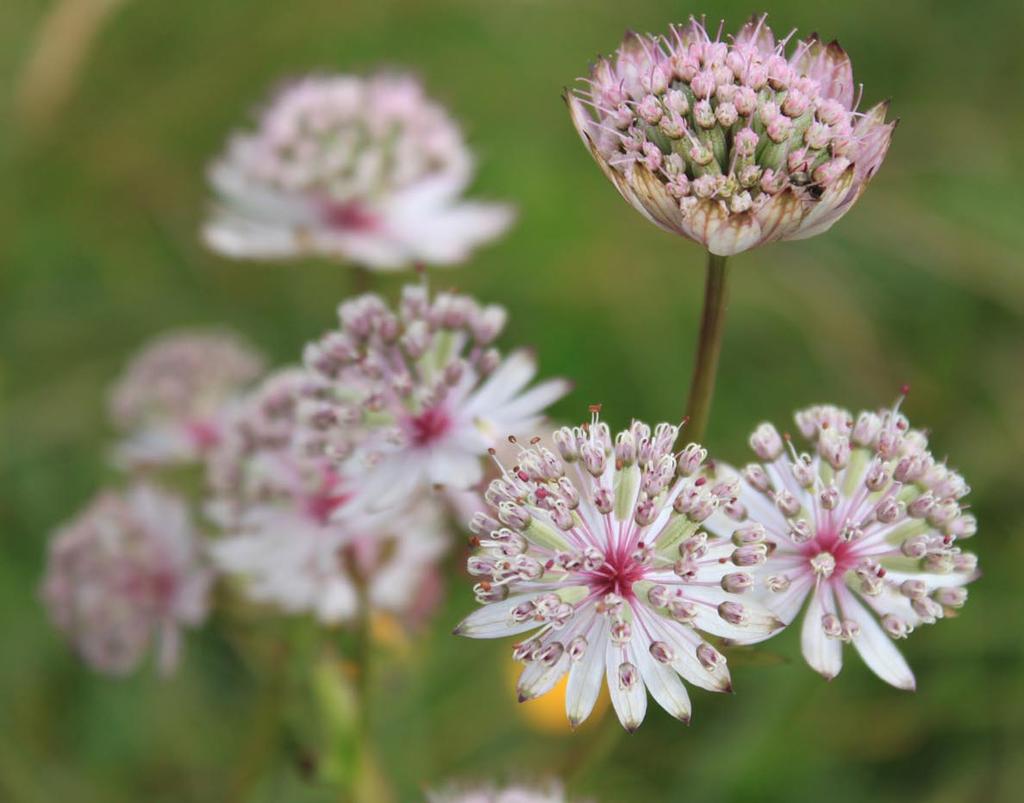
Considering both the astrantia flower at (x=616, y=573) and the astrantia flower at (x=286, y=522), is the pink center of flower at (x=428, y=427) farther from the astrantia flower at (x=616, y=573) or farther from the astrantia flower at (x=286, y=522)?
the astrantia flower at (x=616, y=573)

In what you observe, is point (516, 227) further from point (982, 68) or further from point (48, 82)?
point (982, 68)

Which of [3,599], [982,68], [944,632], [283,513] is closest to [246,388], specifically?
[283,513]

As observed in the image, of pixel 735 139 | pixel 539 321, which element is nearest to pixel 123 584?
pixel 735 139

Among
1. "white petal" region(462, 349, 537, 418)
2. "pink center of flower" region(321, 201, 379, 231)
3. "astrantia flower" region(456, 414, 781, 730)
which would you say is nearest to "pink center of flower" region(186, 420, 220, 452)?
"pink center of flower" region(321, 201, 379, 231)

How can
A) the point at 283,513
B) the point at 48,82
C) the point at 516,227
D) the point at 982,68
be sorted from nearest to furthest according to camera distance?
1. the point at 283,513
2. the point at 48,82
3. the point at 516,227
4. the point at 982,68

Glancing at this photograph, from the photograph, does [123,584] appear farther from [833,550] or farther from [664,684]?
[833,550]

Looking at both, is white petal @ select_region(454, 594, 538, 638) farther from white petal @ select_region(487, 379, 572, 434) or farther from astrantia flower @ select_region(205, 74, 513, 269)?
astrantia flower @ select_region(205, 74, 513, 269)
